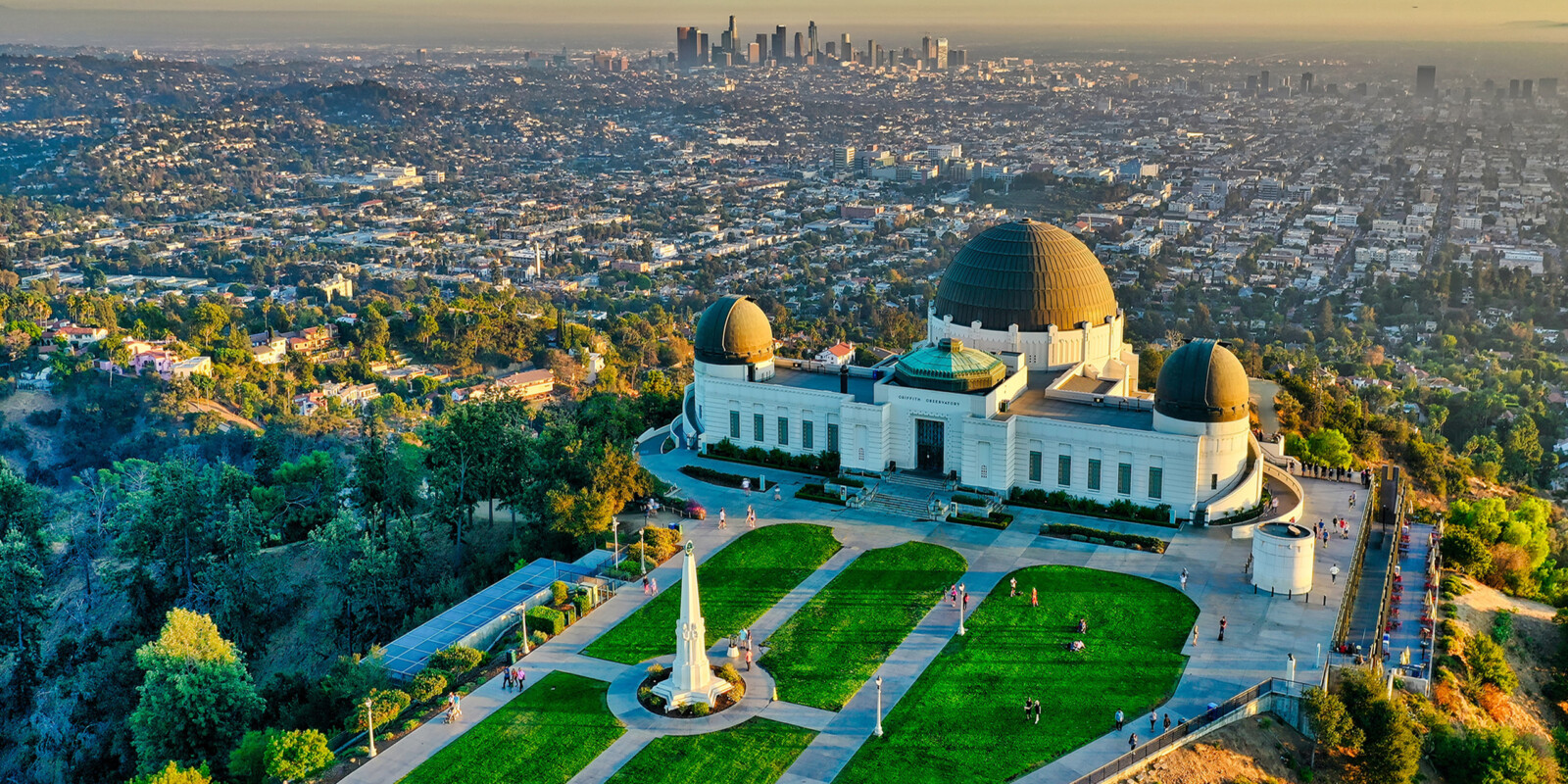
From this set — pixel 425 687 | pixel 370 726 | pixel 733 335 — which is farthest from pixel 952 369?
pixel 370 726

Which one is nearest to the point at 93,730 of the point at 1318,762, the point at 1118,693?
the point at 1118,693

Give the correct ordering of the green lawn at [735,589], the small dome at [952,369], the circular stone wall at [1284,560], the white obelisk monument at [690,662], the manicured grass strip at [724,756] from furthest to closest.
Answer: the small dome at [952,369] → the circular stone wall at [1284,560] → the green lawn at [735,589] → the white obelisk monument at [690,662] → the manicured grass strip at [724,756]

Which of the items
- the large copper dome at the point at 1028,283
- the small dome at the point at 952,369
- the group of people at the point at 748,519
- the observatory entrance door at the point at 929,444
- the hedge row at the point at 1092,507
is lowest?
the group of people at the point at 748,519

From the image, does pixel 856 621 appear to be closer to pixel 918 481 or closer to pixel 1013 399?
pixel 918 481

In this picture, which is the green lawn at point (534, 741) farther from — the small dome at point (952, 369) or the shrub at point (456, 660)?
the small dome at point (952, 369)

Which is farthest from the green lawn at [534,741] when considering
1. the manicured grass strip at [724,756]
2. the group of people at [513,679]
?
the manicured grass strip at [724,756]

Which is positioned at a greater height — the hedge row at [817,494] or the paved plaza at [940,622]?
the hedge row at [817,494]
